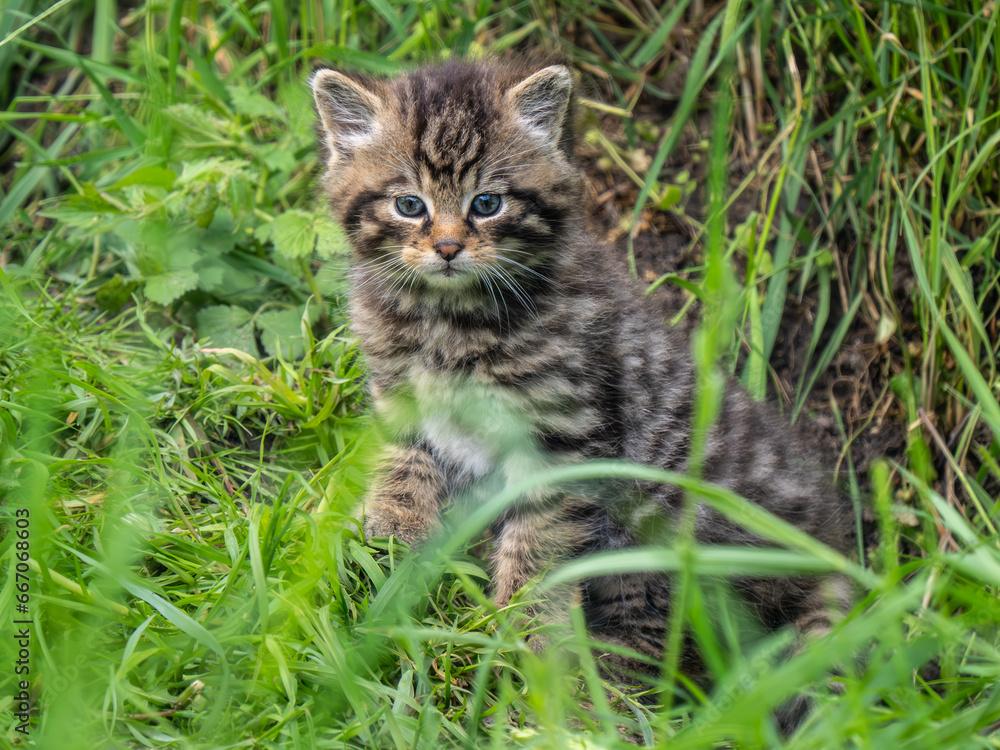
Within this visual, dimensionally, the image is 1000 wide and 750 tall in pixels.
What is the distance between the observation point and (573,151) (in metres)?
2.84

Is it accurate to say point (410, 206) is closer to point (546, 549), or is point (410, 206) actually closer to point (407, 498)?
point (407, 498)

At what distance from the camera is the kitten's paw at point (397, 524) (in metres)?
2.86

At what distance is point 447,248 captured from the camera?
2.48 m

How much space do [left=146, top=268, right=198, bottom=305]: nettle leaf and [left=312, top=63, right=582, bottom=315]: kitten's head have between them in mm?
1027

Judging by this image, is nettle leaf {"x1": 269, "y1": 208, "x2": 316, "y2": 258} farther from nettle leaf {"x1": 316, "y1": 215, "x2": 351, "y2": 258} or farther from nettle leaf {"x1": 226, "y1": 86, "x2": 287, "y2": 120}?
nettle leaf {"x1": 226, "y1": 86, "x2": 287, "y2": 120}

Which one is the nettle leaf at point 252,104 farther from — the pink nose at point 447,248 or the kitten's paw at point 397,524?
the kitten's paw at point 397,524

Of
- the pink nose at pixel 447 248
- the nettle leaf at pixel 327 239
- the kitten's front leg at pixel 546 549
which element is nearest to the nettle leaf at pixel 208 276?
the nettle leaf at pixel 327 239

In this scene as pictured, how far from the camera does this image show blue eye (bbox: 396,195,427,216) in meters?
2.62

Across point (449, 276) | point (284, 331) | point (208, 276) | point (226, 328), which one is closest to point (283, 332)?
point (284, 331)

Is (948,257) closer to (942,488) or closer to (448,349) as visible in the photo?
(942,488)

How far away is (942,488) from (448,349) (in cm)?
235

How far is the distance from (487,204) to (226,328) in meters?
1.57

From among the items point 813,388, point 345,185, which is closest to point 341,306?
point 345,185

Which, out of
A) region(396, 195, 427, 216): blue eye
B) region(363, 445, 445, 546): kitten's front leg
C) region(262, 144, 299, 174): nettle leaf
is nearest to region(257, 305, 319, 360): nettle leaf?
region(262, 144, 299, 174): nettle leaf
